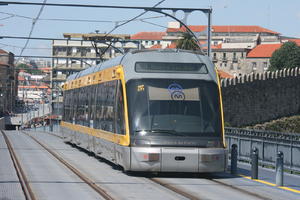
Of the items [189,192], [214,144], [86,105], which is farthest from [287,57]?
[189,192]

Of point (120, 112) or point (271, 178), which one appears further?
point (271, 178)

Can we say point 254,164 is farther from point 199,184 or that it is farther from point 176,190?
point 176,190

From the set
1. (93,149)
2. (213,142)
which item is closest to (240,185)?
(213,142)

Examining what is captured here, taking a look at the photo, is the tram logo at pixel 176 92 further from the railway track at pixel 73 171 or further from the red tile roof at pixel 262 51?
the red tile roof at pixel 262 51

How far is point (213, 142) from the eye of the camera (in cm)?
1733

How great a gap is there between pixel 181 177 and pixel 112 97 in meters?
2.76


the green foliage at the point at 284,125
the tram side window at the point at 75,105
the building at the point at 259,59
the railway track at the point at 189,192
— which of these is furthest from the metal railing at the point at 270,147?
the building at the point at 259,59

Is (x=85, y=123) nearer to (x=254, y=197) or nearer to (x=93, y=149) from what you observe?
(x=93, y=149)

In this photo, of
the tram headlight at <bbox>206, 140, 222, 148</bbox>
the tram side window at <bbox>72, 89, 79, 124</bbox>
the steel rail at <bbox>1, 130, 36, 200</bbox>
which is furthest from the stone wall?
the tram headlight at <bbox>206, 140, 222, 148</bbox>

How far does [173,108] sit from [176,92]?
41 centimetres

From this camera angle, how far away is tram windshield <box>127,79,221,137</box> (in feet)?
56.6

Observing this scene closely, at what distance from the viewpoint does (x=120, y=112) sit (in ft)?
59.2

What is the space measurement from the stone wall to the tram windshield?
55.5 meters

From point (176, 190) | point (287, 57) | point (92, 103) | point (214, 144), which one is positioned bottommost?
point (176, 190)
